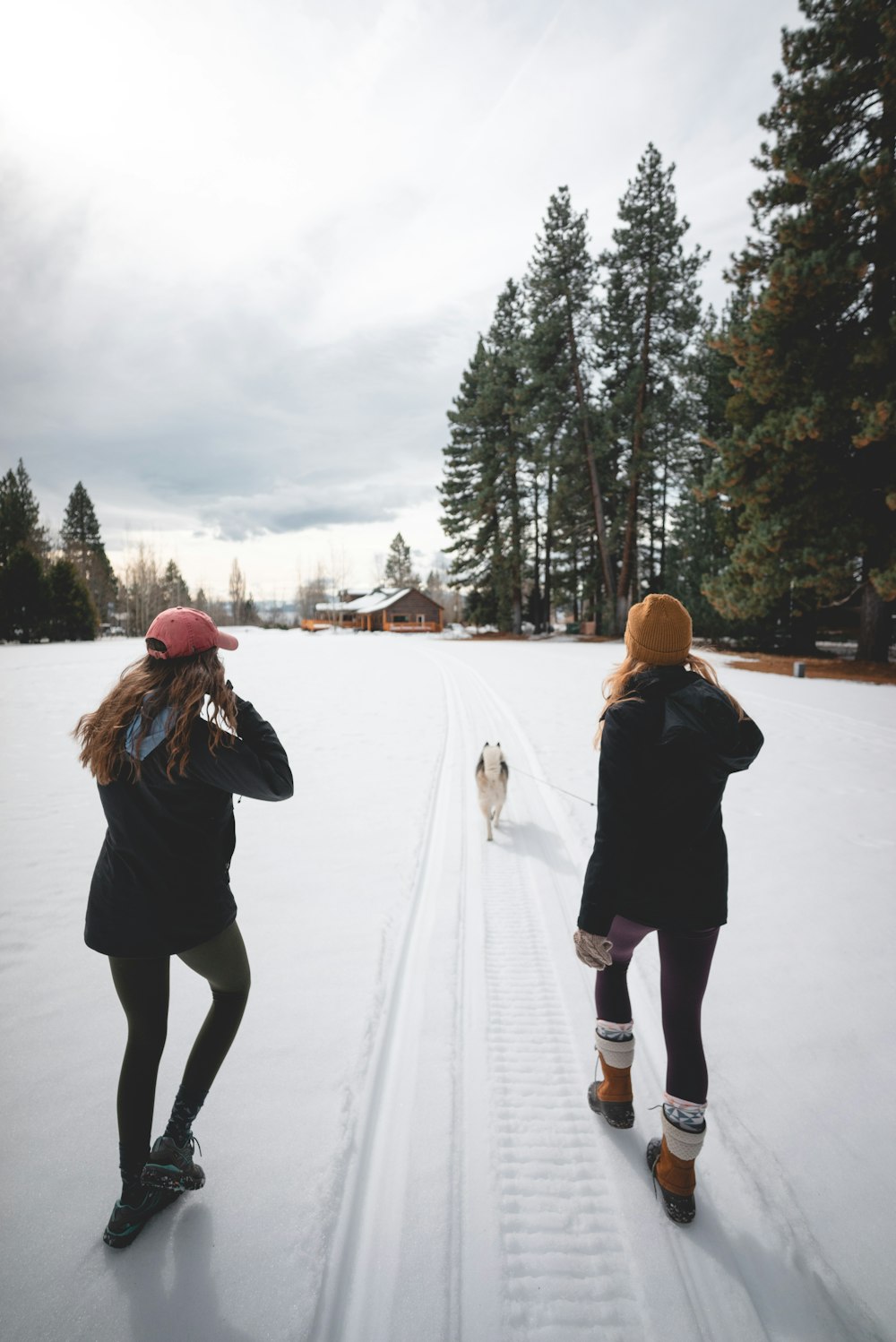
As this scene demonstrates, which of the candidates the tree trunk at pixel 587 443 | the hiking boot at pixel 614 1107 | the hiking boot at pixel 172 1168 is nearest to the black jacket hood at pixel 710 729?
the hiking boot at pixel 614 1107

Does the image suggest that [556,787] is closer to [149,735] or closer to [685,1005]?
[685,1005]

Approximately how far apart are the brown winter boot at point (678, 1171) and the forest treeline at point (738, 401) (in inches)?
557

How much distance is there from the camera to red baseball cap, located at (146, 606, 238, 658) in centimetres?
195

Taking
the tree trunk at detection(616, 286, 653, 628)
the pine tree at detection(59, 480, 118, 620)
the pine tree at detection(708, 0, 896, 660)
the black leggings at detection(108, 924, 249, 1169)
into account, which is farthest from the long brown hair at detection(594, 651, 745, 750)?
the pine tree at detection(59, 480, 118, 620)

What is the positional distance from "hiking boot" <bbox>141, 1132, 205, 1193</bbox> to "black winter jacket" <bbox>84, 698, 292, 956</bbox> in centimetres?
80

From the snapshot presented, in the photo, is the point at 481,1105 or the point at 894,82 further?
the point at 894,82

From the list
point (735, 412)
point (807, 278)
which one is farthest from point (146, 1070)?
point (735, 412)

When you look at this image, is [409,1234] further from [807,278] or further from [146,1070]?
[807,278]

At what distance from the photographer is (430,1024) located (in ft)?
9.72

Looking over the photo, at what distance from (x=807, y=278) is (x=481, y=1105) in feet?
57.6

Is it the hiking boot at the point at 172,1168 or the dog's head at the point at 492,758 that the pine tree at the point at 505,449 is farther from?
the hiking boot at the point at 172,1168

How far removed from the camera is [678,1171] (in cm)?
202

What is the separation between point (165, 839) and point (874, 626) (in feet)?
59.6

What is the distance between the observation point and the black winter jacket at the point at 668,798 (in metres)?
1.90
